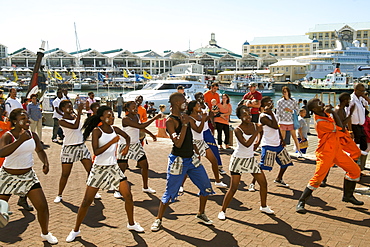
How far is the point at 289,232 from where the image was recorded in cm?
500

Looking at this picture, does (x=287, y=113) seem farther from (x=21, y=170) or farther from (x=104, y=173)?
(x=21, y=170)

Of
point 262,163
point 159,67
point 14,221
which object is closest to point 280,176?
point 262,163

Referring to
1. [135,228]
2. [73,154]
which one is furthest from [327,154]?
[73,154]

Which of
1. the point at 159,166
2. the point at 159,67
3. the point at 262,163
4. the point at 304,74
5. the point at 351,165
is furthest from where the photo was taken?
the point at 159,67

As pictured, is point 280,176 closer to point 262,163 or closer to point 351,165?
point 262,163

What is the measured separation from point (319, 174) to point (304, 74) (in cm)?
9240

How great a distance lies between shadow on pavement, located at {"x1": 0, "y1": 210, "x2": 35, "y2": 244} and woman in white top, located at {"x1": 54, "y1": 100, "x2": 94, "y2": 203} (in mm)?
645

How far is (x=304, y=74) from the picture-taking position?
93.4m

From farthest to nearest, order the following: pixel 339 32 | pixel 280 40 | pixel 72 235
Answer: pixel 280 40
pixel 339 32
pixel 72 235

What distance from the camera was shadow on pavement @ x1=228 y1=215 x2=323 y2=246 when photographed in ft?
15.4

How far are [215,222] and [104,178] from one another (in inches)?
64.1

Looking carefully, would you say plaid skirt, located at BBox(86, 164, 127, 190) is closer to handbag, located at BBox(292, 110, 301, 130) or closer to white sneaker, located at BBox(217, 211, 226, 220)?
white sneaker, located at BBox(217, 211, 226, 220)

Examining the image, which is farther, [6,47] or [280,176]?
[6,47]

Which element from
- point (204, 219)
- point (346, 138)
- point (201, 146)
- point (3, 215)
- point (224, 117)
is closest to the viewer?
point (3, 215)
